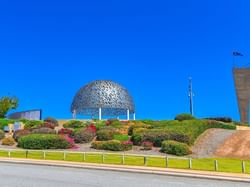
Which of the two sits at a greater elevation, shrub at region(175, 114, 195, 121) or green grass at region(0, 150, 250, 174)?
shrub at region(175, 114, 195, 121)

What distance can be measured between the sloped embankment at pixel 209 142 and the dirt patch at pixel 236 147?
1.72 feet

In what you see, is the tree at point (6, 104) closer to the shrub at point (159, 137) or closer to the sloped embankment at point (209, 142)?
the sloped embankment at point (209, 142)

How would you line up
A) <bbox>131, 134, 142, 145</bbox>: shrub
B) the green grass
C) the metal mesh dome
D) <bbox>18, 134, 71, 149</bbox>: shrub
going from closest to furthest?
the green grass
<bbox>18, 134, 71, 149</bbox>: shrub
<bbox>131, 134, 142, 145</bbox>: shrub
the metal mesh dome

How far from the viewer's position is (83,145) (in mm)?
36656

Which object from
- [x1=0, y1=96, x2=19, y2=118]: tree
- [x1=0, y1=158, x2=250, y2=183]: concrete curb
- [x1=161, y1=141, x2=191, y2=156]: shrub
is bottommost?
[x1=0, y1=158, x2=250, y2=183]: concrete curb

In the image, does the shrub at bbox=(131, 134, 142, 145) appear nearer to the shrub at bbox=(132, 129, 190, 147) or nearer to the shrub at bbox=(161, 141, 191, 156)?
the shrub at bbox=(132, 129, 190, 147)

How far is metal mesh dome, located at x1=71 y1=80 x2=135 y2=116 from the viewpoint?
87.0 metres

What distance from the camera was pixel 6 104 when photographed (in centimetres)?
9038

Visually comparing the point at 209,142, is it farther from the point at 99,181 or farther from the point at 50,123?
the point at 50,123

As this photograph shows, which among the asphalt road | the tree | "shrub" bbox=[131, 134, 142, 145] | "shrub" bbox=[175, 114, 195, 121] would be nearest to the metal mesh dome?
the tree

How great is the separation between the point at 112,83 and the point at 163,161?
210 ft

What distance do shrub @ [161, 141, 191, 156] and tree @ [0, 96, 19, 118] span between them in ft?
208

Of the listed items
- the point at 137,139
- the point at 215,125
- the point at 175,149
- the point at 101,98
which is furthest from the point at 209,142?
the point at 101,98

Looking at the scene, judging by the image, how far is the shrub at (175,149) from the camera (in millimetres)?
31453
